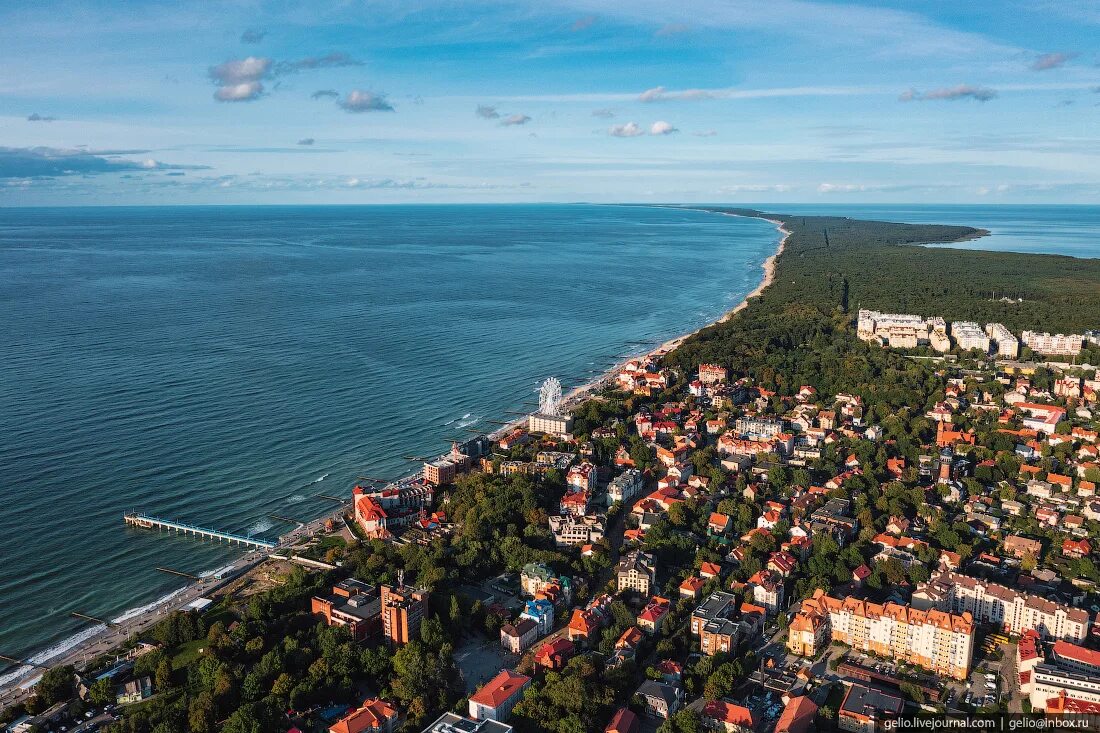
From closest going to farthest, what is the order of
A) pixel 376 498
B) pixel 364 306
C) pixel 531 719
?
pixel 531 719 < pixel 376 498 < pixel 364 306

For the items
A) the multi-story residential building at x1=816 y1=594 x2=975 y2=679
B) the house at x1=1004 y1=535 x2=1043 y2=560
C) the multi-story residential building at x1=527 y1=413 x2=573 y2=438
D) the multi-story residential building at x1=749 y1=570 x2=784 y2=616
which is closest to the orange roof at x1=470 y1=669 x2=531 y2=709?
the multi-story residential building at x1=749 y1=570 x2=784 y2=616

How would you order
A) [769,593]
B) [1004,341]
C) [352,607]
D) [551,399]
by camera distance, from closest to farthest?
[352,607] < [769,593] < [551,399] < [1004,341]

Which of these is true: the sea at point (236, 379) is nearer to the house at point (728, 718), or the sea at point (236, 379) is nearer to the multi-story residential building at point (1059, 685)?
the house at point (728, 718)

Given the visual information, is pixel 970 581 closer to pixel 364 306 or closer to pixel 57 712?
pixel 57 712

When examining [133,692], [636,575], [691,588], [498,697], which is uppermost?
[636,575]

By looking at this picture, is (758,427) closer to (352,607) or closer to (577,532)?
(577,532)

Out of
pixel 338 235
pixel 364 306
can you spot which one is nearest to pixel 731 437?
pixel 364 306

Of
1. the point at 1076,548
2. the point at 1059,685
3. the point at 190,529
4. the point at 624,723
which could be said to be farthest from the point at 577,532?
the point at 1076,548
